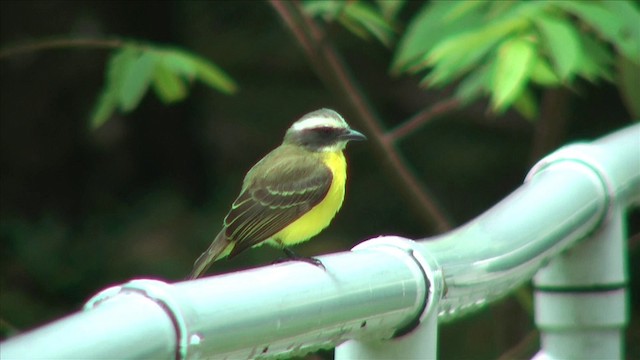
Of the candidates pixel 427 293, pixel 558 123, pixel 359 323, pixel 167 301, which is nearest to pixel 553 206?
pixel 427 293

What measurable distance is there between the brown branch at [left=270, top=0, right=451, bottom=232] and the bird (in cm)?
31

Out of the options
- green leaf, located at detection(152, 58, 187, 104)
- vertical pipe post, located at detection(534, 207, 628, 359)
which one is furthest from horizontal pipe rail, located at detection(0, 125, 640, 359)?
green leaf, located at detection(152, 58, 187, 104)

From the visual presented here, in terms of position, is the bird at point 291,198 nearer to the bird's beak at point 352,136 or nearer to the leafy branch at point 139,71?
the bird's beak at point 352,136

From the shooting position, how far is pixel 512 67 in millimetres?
2906

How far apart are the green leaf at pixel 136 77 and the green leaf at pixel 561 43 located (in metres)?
1.15

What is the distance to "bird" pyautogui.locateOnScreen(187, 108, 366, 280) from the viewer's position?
120 inches

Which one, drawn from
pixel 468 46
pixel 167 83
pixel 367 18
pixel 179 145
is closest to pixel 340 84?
pixel 367 18

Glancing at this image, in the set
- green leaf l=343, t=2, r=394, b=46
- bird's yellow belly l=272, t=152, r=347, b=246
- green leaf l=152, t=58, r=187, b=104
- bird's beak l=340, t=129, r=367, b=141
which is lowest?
bird's yellow belly l=272, t=152, r=347, b=246

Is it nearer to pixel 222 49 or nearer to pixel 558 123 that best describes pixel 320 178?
pixel 558 123

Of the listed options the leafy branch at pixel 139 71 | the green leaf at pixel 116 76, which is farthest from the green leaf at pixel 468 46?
the green leaf at pixel 116 76

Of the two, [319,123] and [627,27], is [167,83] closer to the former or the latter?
[319,123]

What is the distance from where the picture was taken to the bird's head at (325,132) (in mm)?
3377

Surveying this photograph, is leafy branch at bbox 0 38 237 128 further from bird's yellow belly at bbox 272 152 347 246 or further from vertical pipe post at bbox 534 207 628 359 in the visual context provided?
vertical pipe post at bbox 534 207 628 359

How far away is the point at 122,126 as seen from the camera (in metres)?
5.73
